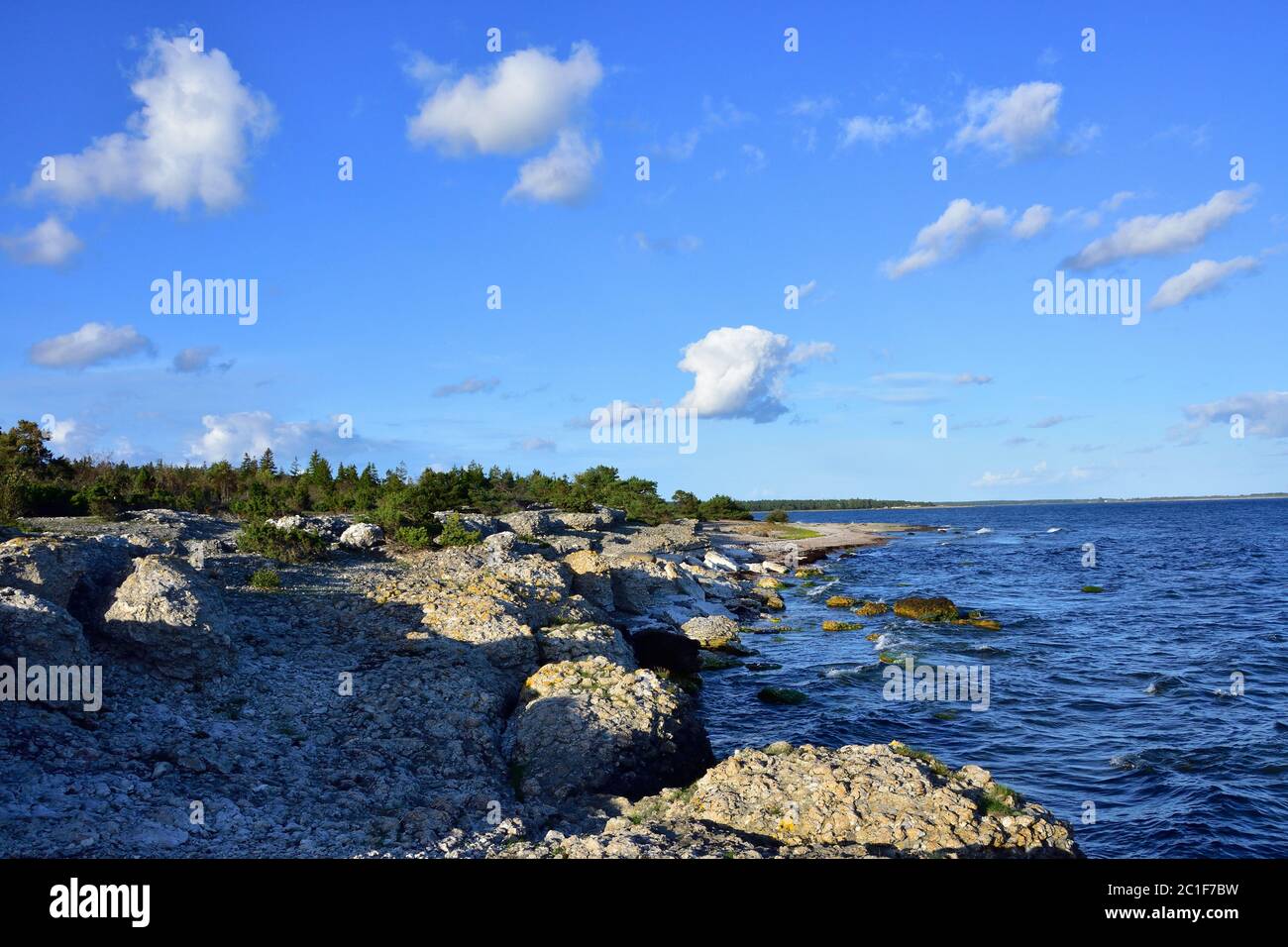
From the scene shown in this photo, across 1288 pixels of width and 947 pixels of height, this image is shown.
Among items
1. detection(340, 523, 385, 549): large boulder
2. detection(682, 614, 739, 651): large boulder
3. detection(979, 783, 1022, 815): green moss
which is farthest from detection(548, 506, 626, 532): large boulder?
detection(979, 783, 1022, 815): green moss

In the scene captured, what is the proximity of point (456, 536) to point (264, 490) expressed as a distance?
2644 cm

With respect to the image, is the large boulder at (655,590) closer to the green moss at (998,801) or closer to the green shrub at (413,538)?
the green shrub at (413,538)

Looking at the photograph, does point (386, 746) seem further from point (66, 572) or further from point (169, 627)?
point (66, 572)

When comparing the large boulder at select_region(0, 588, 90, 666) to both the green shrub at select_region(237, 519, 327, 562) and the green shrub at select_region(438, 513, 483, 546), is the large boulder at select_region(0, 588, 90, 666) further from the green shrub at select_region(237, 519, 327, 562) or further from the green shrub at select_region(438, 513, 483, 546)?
the green shrub at select_region(438, 513, 483, 546)

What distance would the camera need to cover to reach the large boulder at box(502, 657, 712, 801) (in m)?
16.5

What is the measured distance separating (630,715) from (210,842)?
918cm

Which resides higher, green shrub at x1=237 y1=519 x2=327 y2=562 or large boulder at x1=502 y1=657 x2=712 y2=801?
green shrub at x1=237 y1=519 x2=327 y2=562

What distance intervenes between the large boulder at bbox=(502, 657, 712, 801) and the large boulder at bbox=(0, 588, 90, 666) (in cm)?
940

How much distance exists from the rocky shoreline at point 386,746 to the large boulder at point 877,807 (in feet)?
0.15

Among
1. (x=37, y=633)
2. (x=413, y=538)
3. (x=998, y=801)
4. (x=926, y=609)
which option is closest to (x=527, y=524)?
(x=413, y=538)

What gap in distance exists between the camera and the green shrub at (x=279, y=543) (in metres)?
30.8

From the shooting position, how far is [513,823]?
1316 cm

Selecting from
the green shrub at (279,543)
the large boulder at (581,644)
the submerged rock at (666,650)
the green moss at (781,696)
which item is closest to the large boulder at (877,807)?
the large boulder at (581,644)
